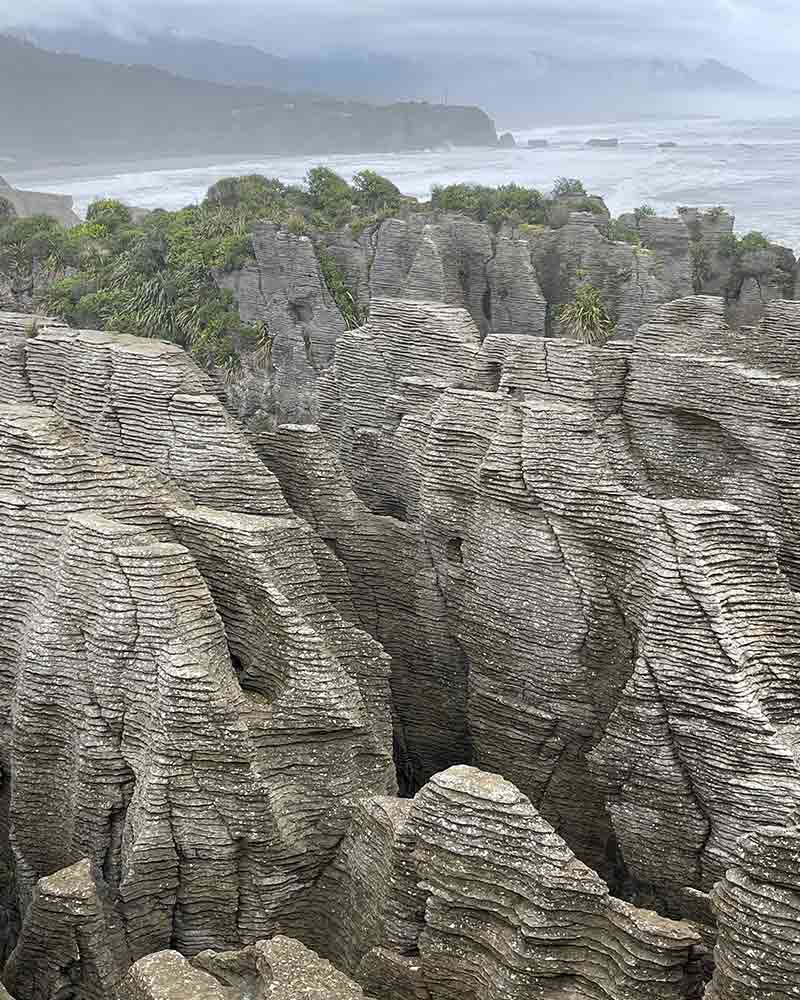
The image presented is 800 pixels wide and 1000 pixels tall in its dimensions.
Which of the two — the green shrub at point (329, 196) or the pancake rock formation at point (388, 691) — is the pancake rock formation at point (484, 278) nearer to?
the green shrub at point (329, 196)

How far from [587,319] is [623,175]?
84.3 m

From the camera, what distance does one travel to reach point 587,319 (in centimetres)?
2930

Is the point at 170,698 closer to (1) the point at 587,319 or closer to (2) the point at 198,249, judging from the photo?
(1) the point at 587,319

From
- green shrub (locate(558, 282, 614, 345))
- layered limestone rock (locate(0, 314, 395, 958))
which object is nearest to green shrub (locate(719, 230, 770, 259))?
green shrub (locate(558, 282, 614, 345))

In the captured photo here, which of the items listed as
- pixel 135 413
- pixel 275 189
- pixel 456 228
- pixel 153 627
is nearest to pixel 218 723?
pixel 153 627

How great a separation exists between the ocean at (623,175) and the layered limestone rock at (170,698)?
47.6 meters

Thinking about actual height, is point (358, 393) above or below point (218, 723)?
above

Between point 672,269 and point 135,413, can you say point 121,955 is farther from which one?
point 672,269

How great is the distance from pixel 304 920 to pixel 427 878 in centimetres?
265

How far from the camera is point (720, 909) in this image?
7.74 meters

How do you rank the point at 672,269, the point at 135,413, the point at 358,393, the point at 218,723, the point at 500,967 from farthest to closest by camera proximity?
Answer: the point at 672,269 → the point at 358,393 → the point at 135,413 → the point at 218,723 → the point at 500,967

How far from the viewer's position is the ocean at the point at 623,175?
75.1 m

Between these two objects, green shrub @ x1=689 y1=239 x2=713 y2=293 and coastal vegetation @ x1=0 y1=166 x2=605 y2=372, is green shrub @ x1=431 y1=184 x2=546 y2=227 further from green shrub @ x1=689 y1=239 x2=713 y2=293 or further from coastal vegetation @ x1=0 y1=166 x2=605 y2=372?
green shrub @ x1=689 y1=239 x2=713 y2=293

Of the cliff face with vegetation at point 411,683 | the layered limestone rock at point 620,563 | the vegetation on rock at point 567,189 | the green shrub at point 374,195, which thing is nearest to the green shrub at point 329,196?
the green shrub at point 374,195
